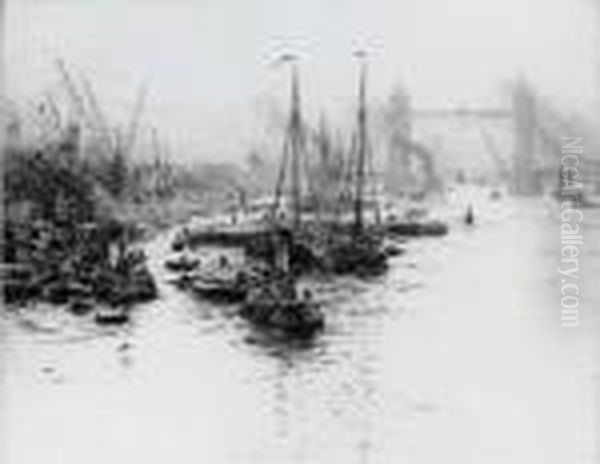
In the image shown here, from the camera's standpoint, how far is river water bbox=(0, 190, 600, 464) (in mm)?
6180

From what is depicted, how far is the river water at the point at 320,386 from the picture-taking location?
6.18 meters

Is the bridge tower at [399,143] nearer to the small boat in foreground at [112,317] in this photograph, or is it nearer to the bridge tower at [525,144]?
the bridge tower at [525,144]

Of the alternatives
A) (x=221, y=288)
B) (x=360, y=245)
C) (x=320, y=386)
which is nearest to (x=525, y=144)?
(x=360, y=245)

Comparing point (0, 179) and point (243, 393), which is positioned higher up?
point (0, 179)

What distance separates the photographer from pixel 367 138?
17297mm

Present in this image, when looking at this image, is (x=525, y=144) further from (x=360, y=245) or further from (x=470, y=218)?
(x=470, y=218)

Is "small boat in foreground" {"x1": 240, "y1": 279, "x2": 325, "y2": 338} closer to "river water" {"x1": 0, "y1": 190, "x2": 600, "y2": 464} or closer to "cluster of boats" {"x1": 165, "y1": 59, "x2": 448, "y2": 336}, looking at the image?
"cluster of boats" {"x1": 165, "y1": 59, "x2": 448, "y2": 336}

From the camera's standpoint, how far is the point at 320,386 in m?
7.74

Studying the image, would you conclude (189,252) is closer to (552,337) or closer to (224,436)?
(552,337)

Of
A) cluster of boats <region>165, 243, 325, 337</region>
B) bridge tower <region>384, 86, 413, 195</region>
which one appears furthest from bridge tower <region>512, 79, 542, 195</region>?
cluster of boats <region>165, 243, 325, 337</region>

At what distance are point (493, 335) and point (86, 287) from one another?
406 cm

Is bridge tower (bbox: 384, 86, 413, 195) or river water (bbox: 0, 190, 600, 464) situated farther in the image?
bridge tower (bbox: 384, 86, 413, 195)

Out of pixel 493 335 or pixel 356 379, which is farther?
pixel 493 335

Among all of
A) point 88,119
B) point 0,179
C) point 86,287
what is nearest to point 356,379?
point 86,287
